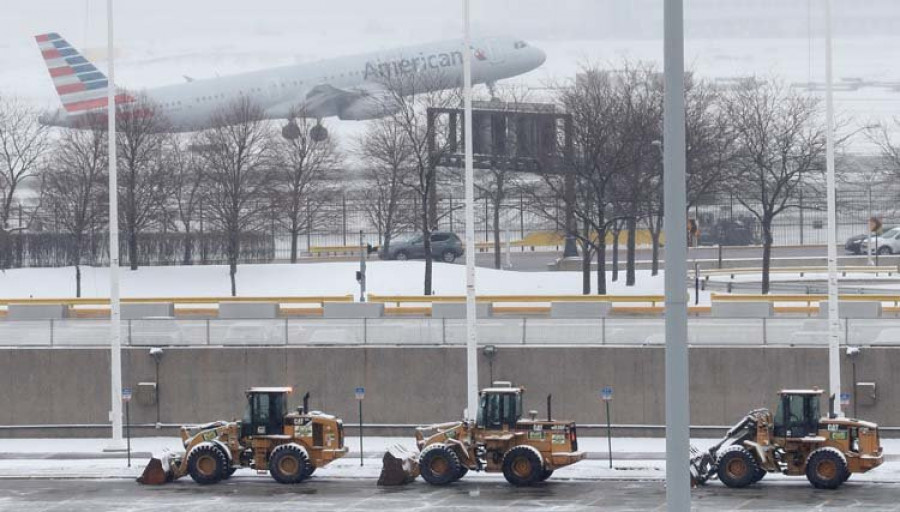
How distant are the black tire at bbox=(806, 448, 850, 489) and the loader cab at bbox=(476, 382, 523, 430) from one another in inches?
210

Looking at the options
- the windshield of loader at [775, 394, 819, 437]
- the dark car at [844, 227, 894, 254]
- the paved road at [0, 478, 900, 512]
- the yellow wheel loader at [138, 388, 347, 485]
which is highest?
the dark car at [844, 227, 894, 254]

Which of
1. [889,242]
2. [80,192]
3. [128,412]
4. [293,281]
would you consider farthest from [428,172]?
[889,242]

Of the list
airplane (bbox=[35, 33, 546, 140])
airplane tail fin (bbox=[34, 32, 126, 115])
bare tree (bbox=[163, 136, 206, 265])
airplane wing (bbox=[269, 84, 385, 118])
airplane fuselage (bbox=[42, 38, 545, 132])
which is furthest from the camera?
airplane wing (bbox=[269, 84, 385, 118])

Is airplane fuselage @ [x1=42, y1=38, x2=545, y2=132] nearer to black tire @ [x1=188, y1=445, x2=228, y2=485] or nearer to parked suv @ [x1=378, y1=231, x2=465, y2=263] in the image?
parked suv @ [x1=378, y1=231, x2=465, y2=263]

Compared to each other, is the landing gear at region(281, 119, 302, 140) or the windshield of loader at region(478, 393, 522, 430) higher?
the landing gear at region(281, 119, 302, 140)

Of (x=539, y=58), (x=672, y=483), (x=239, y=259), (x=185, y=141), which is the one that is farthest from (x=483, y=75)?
(x=672, y=483)

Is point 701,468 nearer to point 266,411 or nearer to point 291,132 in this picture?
point 266,411

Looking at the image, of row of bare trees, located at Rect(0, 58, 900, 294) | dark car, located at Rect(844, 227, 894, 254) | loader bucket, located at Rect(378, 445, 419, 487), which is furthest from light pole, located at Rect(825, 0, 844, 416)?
dark car, located at Rect(844, 227, 894, 254)

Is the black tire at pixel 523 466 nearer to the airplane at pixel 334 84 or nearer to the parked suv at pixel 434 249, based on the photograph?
the parked suv at pixel 434 249

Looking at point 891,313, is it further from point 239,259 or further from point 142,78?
point 142,78

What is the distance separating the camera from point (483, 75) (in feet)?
313

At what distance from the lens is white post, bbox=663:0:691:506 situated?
9.41 metres

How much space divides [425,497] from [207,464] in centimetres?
458

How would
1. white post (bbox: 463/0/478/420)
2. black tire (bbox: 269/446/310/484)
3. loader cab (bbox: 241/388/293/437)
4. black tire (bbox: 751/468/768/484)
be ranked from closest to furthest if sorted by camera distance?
black tire (bbox: 751/468/768/484), black tire (bbox: 269/446/310/484), loader cab (bbox: 241/388/293/437), white post (bbox: 463/0/478/420)
